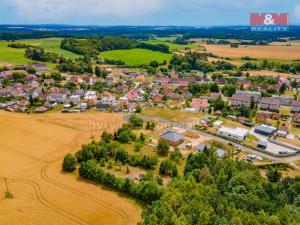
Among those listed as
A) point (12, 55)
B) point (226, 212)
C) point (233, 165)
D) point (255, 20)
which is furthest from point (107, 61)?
point (226, 212)

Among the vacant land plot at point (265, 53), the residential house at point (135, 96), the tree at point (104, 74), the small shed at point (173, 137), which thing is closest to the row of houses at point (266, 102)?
the residential house at point (135, 96)

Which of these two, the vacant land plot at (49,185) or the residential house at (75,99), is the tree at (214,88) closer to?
the vacant land plot at (49,185)

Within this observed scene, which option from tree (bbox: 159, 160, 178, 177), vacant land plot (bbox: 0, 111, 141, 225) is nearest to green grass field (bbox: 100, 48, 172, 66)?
vacant land plot (bbox: 0, 111, 141, 225)

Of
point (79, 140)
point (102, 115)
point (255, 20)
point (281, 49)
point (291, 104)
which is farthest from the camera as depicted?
point (281, 49)

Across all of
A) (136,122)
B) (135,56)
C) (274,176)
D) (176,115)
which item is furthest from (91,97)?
(135,56)

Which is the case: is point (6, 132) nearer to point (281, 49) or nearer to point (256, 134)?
point (256, 134)

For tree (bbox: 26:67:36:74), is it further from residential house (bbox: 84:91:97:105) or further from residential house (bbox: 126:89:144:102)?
residential house (bbox: 126:89:144:102)
